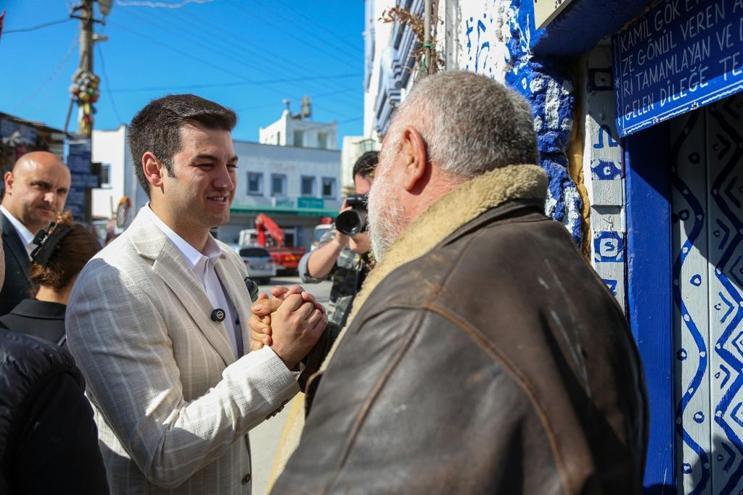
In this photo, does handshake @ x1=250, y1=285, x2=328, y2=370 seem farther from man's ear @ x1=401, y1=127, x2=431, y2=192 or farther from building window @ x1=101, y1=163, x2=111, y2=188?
building window @ x1=101, y1=163, x2=111, y2=188

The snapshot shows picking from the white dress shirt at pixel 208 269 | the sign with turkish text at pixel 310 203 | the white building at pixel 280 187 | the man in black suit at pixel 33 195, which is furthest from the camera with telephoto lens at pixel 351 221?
the sign with turkish text at pixel 310 203

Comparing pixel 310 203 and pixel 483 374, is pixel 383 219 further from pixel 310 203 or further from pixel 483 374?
pixel 310 203

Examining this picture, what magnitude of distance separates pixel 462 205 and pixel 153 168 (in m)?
1.23

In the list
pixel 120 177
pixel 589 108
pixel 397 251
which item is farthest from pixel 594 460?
pixel 120 177

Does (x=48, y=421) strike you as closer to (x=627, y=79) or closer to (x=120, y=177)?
Answer: (x=627, y=79)

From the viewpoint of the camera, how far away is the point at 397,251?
1.22 metres

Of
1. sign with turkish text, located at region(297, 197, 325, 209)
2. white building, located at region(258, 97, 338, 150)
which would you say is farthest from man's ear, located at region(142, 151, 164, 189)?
white building, located at region(258, 97, 338, 150)

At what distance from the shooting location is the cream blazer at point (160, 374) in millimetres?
1581

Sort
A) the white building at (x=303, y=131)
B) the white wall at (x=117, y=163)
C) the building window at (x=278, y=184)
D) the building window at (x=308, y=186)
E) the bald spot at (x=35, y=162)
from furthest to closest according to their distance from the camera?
the white building at (x=303, y=131), the building window at (x=308, y=186), the building window at (x=278, y=184), the white wall at (x=117, y=163), the bald spot at (x=35, y=162)

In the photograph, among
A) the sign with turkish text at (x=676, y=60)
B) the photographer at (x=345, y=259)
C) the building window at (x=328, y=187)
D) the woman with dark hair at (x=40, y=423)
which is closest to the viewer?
the woman with dark hair at (x=40, y=423)

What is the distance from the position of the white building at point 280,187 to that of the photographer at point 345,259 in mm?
30736

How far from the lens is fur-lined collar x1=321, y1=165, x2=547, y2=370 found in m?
1.15

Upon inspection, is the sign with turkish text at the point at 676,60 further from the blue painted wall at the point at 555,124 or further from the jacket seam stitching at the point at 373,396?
the jacket seam stitching at the point at 373,396

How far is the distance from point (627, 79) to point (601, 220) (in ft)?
1.94
